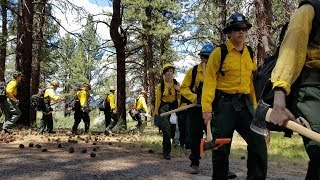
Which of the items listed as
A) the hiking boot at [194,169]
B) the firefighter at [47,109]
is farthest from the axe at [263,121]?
the firefighter at [47,109]

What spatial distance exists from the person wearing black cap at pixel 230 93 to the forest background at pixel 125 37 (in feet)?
24.5

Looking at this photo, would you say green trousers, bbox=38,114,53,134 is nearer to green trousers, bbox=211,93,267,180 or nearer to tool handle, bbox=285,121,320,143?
green trousers, bbox=211,93,267,180

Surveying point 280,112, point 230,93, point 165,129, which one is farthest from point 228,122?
point 165,129

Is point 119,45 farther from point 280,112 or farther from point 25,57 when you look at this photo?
point 280,112

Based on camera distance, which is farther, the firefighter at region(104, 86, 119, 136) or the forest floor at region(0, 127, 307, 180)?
the firefighter at region(104, 86, 119, 136)

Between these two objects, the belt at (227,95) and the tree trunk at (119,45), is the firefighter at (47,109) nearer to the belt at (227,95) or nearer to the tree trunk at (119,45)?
the tree trunk at (119,45)

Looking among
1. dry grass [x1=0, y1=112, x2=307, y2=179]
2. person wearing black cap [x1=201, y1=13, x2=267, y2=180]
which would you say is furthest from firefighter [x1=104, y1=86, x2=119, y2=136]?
person wearing black cap [x1=201, y1=13, x2=267, y2=180]

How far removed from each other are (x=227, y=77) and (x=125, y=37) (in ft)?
39.5

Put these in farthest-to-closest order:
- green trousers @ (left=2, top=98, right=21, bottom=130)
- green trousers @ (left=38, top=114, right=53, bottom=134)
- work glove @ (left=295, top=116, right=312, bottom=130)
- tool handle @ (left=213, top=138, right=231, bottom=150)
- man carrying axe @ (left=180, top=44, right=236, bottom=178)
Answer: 1. green trousers @ (left=38, top=114, right=53, bottom=134)
2. green trousers @ (left=2, top=98, right=21, bottom=130)
3. man carrying axe @ (left=180, top=44, right=236, bottom=178)
4. tool handle @ (left=213, top=138, right=231, bottom=150)
5. work glove @ (left=295, top=116, right=312, bottom=130)

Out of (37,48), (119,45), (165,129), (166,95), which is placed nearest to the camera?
(165,129)

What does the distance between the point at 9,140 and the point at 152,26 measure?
19.6 metres

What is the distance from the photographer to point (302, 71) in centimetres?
304

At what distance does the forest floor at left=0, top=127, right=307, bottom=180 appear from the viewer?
21.8 feet

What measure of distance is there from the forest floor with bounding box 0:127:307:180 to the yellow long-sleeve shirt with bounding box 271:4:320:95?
13.3ft
